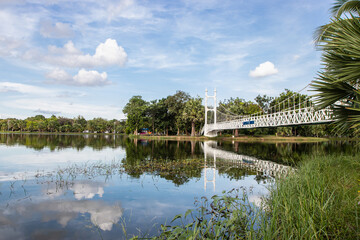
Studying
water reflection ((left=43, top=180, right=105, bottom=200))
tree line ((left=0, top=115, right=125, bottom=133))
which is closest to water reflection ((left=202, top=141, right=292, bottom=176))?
water reflection ((left=43, top=180, right=105, bottom=200))

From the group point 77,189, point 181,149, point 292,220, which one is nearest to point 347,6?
point 292,220

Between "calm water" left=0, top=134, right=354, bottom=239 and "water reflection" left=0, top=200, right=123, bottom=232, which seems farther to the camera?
"water reflection" left=0, top=200, right=123, bottom=232

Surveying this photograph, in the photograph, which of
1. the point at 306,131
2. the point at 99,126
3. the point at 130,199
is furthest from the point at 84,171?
the point at 99,126

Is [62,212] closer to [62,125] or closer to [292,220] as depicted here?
[292,220]

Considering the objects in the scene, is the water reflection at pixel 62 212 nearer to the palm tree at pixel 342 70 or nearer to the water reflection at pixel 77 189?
the water reflection at pixel 77 189

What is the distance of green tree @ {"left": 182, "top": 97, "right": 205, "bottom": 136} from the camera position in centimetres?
4019

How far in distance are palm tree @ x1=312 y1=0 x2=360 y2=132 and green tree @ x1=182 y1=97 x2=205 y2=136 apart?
114ft

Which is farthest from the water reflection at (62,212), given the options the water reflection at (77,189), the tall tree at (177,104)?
the tall tree at (177,104)

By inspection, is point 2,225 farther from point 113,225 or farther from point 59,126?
point 59,126

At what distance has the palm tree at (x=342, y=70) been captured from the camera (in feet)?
13.4

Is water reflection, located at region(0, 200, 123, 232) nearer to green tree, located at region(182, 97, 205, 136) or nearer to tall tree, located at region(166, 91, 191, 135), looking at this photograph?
green tree, located at region(182, 97, 205, 136)

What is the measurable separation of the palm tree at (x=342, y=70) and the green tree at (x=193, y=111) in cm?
3464

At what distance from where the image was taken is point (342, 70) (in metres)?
4.32

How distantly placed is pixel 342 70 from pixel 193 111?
1415 inches
